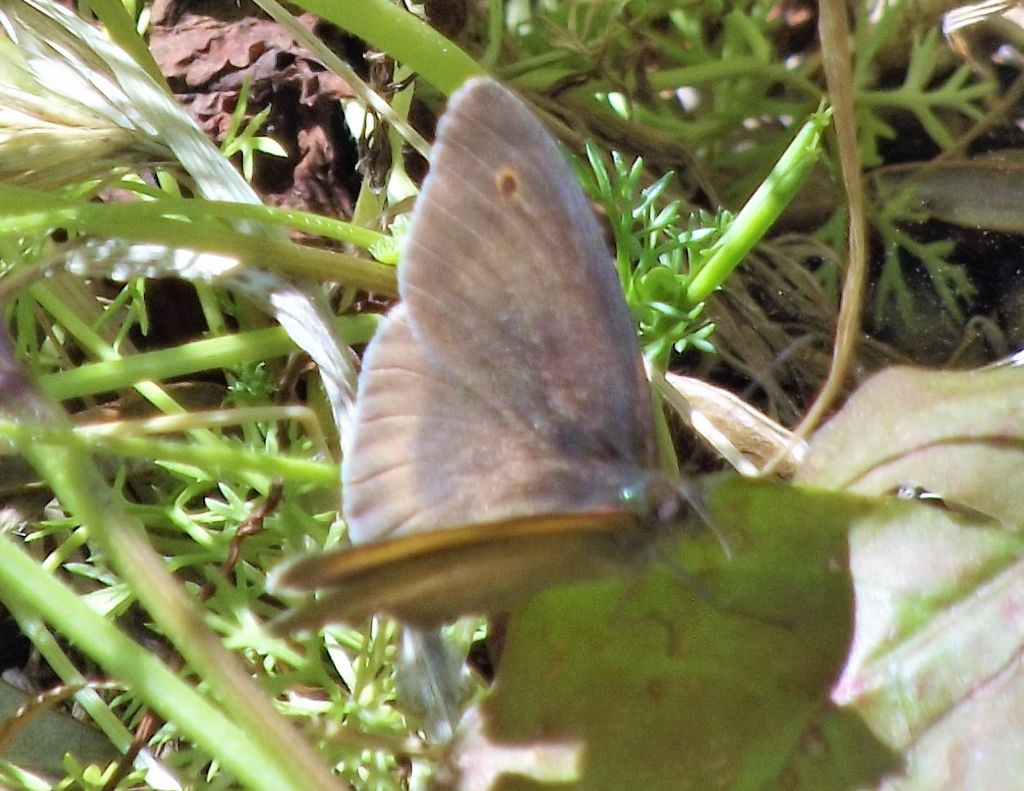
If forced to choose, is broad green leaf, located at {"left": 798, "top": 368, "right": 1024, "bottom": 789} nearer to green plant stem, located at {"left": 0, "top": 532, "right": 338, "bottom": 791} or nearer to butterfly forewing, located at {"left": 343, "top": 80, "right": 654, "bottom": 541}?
butterfly forewing, located at {"left": 343, "top": 80, "right": 654, "bottom": 541}

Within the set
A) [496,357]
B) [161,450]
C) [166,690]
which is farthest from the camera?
[496,357]

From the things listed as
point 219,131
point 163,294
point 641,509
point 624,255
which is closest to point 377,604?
point 641,509

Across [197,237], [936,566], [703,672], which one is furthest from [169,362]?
[936,566]

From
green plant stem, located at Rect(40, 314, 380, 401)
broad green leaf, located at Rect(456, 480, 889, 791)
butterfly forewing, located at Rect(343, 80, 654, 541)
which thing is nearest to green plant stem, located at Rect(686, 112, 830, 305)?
butterfly forewing, located at Rect(343, 80, 654, 541)

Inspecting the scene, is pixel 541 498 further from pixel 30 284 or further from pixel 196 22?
pixel 196 22

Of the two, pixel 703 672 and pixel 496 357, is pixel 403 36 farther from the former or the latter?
pixel 703 672

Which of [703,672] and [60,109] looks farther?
[60,109]

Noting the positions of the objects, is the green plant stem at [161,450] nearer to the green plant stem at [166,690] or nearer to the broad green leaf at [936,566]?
the green plant stem at [166,690]
